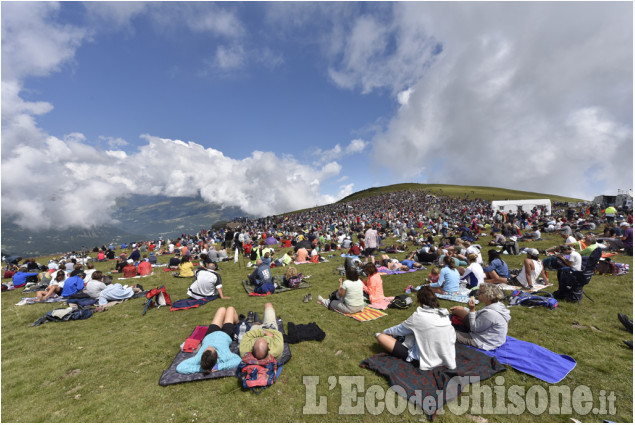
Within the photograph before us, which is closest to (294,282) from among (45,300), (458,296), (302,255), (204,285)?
(204,285)

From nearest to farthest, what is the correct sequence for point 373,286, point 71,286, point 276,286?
1. point 373,286
2. point 71,286
3. point 276,286

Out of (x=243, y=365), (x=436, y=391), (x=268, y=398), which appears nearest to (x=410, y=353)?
(x=436, y=391)

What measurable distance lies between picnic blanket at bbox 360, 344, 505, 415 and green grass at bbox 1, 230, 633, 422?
0.19m

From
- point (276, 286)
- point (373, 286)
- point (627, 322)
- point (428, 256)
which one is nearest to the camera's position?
point (627, 322)

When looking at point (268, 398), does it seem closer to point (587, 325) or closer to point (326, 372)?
point (326, 372)

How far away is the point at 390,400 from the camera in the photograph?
4555 millimetres

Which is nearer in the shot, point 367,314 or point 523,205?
point 367,314

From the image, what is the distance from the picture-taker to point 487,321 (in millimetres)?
5445

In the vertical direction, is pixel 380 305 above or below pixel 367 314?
above

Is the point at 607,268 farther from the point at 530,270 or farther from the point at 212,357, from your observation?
the point at 212,357

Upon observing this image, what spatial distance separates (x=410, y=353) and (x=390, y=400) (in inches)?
40.1

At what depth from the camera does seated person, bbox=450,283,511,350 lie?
534 cm

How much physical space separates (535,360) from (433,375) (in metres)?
2.45

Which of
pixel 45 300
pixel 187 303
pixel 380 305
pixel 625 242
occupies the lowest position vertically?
pixel 45 300
